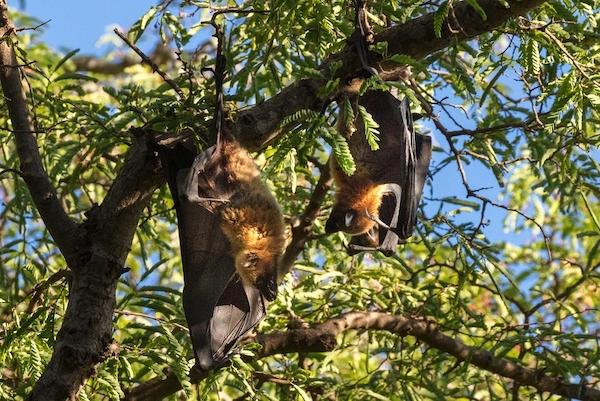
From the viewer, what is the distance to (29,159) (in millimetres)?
3717

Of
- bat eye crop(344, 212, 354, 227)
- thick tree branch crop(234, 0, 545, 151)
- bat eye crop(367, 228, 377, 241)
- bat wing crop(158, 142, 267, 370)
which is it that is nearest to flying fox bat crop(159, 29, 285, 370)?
bat wing crop(158, 142, 267, 370)

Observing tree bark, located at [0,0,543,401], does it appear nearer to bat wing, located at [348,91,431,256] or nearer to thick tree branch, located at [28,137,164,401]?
thick tree branch, located at [28,137,164,401]

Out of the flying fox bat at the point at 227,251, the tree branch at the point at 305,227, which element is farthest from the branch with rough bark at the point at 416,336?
the flying fox bat at the point at 227,251

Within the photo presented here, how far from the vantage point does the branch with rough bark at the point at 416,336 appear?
15.5 feet

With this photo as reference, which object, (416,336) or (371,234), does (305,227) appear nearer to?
(371,234)

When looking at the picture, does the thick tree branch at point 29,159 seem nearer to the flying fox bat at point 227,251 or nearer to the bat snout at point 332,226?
the flying fox bat at point 227,251

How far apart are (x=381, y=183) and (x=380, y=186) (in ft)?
0.14

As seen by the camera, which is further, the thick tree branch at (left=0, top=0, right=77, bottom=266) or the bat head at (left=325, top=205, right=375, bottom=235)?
the bat head at (left=325, top=205, right=375, bottom=235)

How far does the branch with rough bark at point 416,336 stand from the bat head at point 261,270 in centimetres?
66

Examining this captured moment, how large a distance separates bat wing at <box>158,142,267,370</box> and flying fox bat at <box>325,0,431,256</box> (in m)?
0.55

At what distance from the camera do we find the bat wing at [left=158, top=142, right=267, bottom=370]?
397 centimetres

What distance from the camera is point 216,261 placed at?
4230 millimetres

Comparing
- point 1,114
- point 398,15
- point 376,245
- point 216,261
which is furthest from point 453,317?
point 1,114

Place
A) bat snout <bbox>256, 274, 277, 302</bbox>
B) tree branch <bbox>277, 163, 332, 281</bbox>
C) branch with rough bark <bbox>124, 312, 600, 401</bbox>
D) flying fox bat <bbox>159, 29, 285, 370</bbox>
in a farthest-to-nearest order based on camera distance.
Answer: tree branch <bbox>277, 163, 332, 281</bbox> < branch with rough bark <bbox>124, 312, 600, 401</bbox> < bat snout <bbox>256, 274, 277, 302</bbox> < flying fox bat <bbox>159, 29, 285, 370</bbox>
